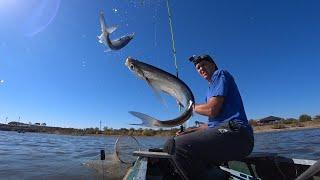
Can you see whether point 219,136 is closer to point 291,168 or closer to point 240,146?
point 240,146

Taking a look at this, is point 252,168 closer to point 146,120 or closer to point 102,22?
point 146,120

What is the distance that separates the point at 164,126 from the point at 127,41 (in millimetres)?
3344

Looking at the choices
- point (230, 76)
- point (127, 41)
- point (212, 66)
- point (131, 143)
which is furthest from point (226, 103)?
point (131, 143)

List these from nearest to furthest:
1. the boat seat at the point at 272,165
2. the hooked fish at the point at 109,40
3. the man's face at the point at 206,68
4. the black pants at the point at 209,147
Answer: the black pants at the point at 209,147
the man's face at the point at 206,68
the boat seat at the point at 272,165
the hooked fish at the point at 109,40

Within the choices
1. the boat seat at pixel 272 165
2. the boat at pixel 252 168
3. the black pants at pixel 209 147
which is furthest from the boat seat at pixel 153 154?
the boat seat at pixel 272 165

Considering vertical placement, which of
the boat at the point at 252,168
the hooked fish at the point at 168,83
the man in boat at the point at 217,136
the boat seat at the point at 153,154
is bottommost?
the boat at the point at 252,168

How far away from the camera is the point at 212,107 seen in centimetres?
475

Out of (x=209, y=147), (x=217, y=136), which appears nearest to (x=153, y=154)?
(x=209, y=147)

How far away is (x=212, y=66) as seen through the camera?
5.29 metres

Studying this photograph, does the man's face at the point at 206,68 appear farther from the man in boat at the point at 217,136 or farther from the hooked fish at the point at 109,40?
the hooked fish at the point at 109,40

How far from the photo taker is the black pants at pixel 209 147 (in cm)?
447

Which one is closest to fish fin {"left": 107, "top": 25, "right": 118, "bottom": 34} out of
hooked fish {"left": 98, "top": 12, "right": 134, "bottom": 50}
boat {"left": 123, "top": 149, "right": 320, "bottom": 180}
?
hooked fish {"left": 98, "top": 12, "right": 134, "bottom": 50}

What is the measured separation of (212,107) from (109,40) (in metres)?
3.74

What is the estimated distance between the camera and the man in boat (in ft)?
14.7
